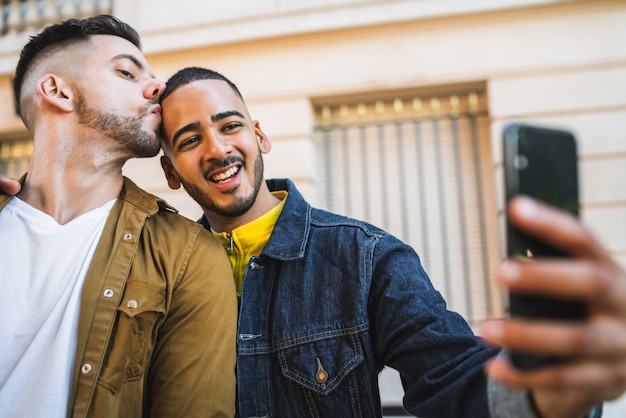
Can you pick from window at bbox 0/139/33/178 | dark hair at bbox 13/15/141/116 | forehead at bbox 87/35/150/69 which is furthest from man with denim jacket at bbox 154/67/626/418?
window at bbox 0/139/33/178

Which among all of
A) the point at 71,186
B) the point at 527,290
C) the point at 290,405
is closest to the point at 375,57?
the point at 71,186

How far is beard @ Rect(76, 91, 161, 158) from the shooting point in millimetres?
1966

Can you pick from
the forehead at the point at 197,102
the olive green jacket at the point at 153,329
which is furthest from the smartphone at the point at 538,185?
the forehead at the point at 197,102

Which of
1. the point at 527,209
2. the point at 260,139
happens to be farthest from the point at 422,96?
the point at 527,209

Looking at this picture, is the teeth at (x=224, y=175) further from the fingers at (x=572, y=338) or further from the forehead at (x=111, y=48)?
the fingers at (x=572, y=338)

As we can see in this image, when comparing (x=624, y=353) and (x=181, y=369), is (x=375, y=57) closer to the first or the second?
(x=181, y=369)

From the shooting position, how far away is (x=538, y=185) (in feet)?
2.39

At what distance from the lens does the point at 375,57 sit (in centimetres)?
481

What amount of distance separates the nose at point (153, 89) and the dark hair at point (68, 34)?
1.02ft

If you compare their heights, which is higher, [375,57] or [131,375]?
[375,57]

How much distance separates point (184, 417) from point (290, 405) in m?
0.35

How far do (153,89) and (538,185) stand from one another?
1.79 m

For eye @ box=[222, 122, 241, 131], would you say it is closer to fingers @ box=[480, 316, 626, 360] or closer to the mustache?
the mustache

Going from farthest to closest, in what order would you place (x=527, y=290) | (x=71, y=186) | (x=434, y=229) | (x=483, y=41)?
(x=434, y=229), (x=483, y=41), (x=71, y=186), (x=527, y=290)
